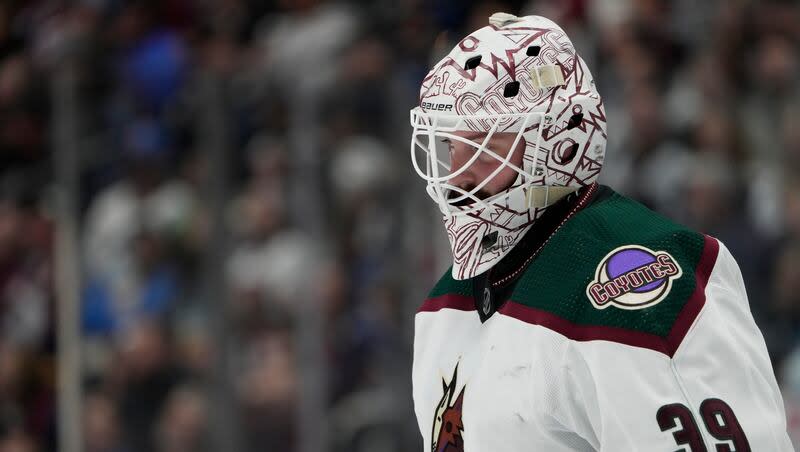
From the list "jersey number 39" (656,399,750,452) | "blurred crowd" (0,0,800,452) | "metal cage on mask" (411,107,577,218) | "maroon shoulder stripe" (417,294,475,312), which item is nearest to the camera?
"jersey number 39" (656,399,750,452)

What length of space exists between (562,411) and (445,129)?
48 cm

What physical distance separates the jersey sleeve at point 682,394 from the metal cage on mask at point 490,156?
1.02 feet

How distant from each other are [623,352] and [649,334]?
4 centimetres

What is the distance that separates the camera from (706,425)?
1812mm

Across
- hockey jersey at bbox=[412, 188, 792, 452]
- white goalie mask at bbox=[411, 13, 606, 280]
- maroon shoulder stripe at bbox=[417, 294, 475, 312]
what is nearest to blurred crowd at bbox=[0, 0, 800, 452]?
maroon shoulder stripe at bbox=[417, 294, 475, 312]

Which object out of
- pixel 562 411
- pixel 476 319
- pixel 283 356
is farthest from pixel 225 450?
pixel 562 411

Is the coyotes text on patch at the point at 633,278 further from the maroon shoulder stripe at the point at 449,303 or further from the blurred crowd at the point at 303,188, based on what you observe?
the blurred crowd at the point at 303,188

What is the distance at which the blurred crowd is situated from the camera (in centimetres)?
467

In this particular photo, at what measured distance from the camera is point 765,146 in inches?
184

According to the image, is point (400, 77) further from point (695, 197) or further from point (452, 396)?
point (452, 396)

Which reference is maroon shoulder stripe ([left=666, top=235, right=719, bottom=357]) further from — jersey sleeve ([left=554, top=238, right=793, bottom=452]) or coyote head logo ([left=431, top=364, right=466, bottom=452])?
coyote head logo ([left=431, top=364, right=466, bottom=452])

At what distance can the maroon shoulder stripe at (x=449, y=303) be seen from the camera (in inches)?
90.7

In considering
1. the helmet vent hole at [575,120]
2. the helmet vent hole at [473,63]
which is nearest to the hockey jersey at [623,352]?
the helmet vent hole at [575,120]

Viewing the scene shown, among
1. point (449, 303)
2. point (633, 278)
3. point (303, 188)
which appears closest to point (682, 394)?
point (633, 278)
